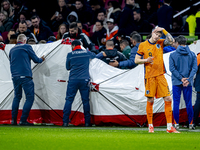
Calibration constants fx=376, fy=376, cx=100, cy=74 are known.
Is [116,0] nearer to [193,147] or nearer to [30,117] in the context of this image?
[30,117]

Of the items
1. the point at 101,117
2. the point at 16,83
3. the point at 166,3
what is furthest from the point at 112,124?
the point at 166,3

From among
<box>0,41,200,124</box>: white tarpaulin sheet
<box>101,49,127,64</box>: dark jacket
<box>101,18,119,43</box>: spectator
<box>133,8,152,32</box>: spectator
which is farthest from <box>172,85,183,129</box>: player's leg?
<box>101,18,119,43</box>: spectator

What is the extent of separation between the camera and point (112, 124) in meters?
10.0

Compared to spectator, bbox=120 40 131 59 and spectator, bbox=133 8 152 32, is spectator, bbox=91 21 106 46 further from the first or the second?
spectator, bbox=120 40 131 59

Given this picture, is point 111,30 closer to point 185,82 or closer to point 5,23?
point 5,23

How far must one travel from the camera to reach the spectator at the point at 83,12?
1511 cm

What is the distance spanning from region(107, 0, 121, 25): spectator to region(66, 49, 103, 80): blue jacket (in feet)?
15.8

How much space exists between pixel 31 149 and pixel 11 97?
5.61 m

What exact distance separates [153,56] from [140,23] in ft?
20.9

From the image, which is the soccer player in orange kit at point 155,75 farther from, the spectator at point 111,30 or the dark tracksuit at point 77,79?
the spectator at point 111,30

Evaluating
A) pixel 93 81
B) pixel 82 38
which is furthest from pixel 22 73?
pixel 82 38

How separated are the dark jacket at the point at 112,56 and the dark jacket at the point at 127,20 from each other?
2.20 metres

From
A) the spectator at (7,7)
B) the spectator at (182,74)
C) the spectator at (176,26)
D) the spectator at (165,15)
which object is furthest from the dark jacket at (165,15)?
the spectator at (7,7)

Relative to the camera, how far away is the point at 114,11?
1459cm
